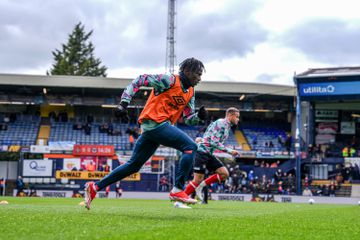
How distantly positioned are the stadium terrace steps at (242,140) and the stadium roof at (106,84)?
4.33 meters

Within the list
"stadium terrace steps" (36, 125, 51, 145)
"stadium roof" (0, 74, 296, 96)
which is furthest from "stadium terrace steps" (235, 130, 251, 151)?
"stadium terrace steps" (36, 125, 51, 145)

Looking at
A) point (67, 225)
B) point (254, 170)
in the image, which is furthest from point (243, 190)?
point (67, 225)

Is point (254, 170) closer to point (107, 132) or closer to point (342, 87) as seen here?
point (342, 87)

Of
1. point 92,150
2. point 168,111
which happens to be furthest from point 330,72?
point 168,111

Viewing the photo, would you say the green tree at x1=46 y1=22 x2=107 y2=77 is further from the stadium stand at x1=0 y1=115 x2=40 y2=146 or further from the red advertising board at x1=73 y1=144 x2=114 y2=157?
the red advertising board at x1=73 y1=144 x2=114 y2=157

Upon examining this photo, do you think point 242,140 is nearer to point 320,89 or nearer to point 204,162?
point 320,89

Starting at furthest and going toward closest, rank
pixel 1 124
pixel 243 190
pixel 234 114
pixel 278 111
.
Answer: pixel 278 111, pixel 1 124, pixel 243 190, pixel 234 114

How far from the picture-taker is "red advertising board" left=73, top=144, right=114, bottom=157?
44094 mm

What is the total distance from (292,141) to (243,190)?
1610 cm

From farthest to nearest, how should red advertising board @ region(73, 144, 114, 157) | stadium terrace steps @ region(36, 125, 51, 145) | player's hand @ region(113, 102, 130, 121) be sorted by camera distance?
1. stadium terrace steps @ region(36, 125, 51, 145)
2. red advertising board @ region(73, 144, 114, 157)
3. player's hand @ region(113, 102, 130, 121)

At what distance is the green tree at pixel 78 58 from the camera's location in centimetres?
8738

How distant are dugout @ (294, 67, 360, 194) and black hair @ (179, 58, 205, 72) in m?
34.5

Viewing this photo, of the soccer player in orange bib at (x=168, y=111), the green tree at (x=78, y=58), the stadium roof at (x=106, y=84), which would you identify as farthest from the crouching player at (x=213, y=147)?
the green tree at (x=78, y=58)

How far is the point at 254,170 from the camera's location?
44.3 meters
